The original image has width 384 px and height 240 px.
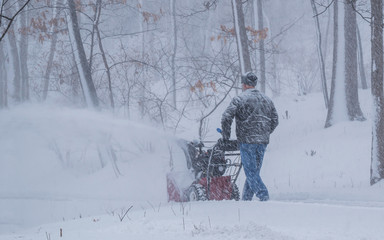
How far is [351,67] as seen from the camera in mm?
14875

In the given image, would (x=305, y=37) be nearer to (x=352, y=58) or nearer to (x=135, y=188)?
(x=352, y=58)

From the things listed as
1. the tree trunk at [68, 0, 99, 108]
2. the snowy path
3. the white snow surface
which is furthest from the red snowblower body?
the tree trunk at [68, 0, 99, 108]

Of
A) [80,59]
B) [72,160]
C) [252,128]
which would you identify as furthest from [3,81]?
Result: [252,128]

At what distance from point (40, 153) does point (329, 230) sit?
13.1 metres

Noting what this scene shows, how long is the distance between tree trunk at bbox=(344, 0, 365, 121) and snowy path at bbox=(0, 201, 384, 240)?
1058cm

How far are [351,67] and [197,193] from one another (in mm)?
10479

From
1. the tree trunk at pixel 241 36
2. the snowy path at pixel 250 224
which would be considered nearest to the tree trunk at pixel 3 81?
the tree trunk at pixel 241 36

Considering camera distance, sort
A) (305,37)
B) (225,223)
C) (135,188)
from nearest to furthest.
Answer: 1. (225,223)
2. (135,188)
3. (305,37)

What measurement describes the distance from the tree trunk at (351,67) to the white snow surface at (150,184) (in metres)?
0.60

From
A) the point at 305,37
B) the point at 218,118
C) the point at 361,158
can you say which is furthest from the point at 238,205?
the point at 305,37

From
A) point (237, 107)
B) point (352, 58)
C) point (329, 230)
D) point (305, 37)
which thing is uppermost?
point (305, 37)

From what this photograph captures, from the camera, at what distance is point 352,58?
14.9 meters

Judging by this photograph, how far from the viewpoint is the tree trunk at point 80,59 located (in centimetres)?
1282

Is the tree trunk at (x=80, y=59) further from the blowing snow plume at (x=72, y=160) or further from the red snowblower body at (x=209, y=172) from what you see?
the red snowblower body at (x=209, y=172)
